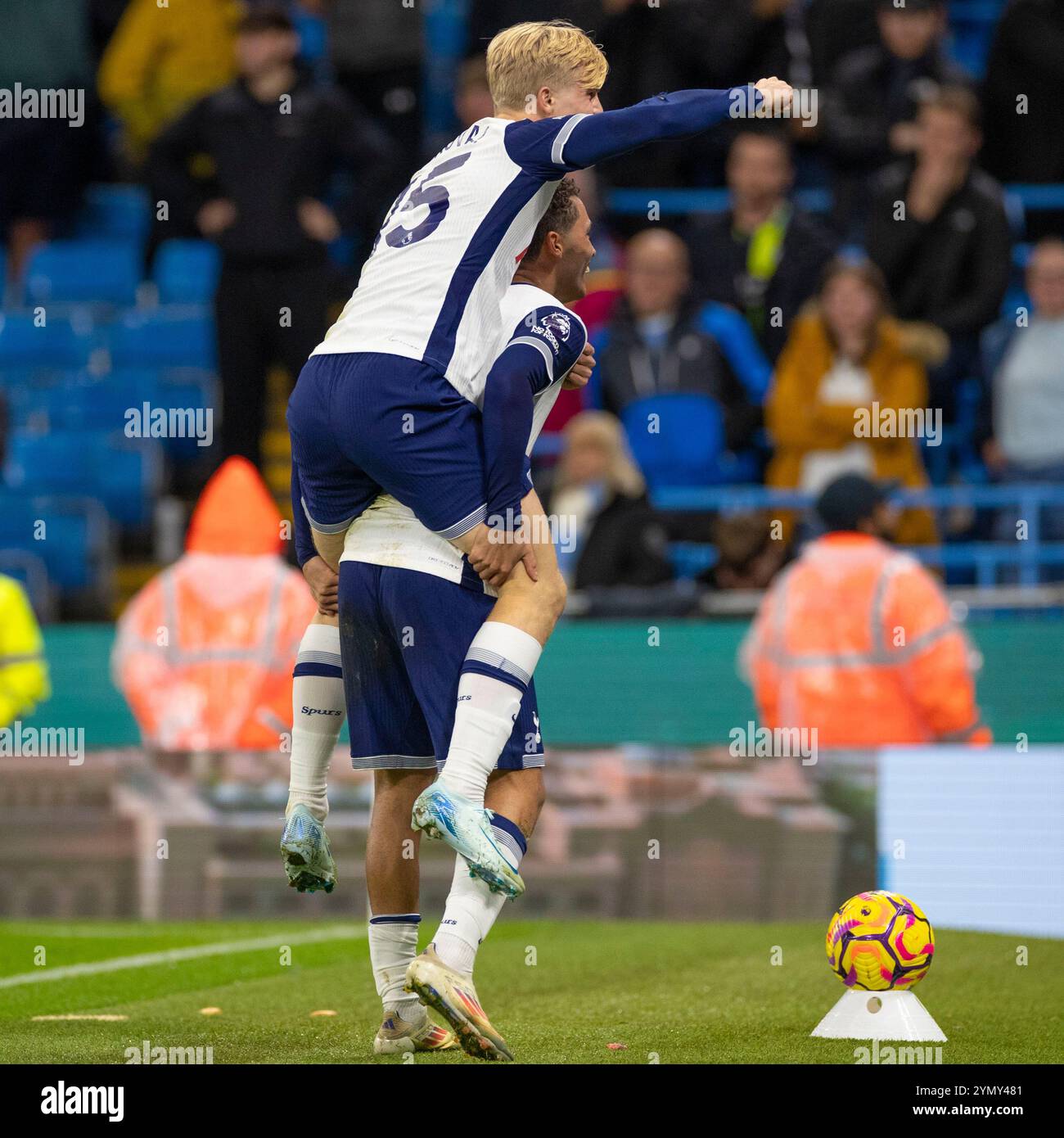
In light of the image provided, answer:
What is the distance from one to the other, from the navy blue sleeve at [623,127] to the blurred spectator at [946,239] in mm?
7867

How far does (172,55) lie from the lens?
15.2 meters

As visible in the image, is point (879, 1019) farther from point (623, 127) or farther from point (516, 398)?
point (623, 127)

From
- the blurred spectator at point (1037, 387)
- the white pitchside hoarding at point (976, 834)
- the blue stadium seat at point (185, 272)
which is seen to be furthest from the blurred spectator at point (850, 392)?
the blue stadium seat at point (185, 272)

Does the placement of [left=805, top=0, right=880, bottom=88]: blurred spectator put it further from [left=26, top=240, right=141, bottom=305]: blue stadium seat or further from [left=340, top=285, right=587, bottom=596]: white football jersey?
[left=340, top=285, right=587, bottom=596]: white football jersey

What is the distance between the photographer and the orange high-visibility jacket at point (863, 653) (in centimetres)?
917

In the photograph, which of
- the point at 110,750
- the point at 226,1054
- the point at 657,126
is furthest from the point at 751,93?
the point at 110,750

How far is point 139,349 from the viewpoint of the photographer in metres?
14.8

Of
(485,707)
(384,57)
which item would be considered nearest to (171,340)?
(384,57)

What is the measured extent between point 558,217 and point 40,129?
1042cm

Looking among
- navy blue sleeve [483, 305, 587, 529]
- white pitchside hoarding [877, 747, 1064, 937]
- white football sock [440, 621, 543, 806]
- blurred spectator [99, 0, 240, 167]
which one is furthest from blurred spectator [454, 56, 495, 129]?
white football sock [440, 621, 543, 806]

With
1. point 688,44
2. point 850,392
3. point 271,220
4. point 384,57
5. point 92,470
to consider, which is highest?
point 384,57

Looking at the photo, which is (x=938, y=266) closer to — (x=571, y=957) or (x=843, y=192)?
(x=843, y=192)

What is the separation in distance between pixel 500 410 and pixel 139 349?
1018cm

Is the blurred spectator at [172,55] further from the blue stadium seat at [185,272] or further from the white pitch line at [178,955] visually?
the white pitch line at [178,955]
